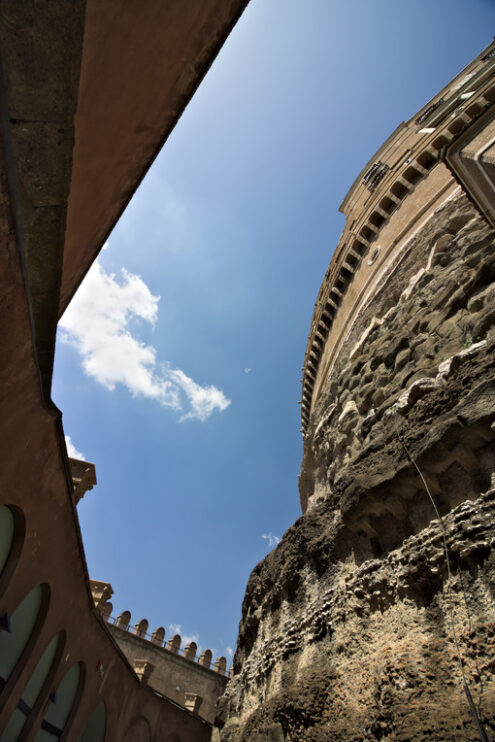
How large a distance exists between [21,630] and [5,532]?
83.5 inches

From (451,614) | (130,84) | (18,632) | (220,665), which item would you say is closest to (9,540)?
(18,632)

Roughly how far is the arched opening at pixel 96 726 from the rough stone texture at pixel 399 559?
4.78 metres

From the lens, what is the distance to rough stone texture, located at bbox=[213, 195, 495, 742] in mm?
3643

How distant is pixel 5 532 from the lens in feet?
17.6

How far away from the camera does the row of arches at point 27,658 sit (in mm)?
5488

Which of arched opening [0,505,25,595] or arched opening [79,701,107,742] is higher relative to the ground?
arched opening [0,505,25,595]

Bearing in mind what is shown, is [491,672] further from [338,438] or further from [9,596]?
[9,596]

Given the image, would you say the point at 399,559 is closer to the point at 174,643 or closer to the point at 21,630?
the point at 21,630

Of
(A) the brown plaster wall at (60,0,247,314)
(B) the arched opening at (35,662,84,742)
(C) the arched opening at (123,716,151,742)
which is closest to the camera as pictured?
(A) the brown plaster wall at (60,0,247,314)

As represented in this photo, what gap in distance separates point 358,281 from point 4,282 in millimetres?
10368

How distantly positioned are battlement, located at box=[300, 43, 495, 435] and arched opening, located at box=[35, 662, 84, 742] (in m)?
8.66

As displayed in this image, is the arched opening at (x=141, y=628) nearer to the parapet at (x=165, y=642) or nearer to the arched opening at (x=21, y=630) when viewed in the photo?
the parapet at (x=165, y=642)

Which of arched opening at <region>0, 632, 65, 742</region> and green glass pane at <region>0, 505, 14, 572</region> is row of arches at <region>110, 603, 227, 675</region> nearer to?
arched opening at <region>0, 632, 65, 742</region>

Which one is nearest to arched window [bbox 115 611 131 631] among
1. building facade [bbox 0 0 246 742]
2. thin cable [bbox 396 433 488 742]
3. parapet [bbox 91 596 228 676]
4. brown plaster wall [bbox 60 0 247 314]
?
parapet [bbox 91 596 228 676]
